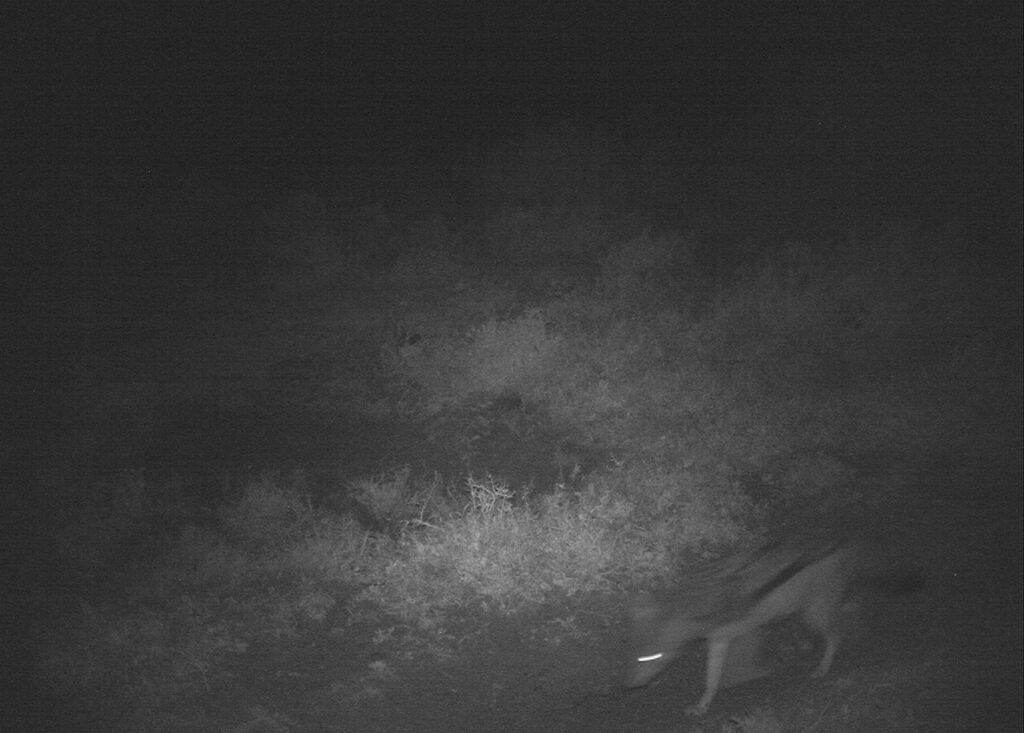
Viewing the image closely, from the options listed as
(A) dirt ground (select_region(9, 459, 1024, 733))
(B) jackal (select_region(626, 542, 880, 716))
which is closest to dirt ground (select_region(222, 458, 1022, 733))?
(A) dirt ground (select_region(9, 459, 1024, 733))

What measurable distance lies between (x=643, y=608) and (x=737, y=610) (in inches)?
26.6

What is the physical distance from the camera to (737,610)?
544 cm

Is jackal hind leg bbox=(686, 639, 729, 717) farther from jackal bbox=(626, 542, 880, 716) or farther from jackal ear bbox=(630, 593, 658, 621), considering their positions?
jackal ear bbox=(630, 593, 658, 621)

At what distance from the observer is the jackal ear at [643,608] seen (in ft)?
18.9

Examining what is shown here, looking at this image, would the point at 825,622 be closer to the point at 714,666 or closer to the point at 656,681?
the point at 714,666

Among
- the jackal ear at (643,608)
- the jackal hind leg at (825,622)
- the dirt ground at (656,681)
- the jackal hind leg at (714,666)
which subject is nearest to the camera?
the dirt ground at (656,681)

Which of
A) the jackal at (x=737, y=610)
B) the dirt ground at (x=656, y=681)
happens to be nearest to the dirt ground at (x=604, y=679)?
the dirt ground at (x=656, y=681)

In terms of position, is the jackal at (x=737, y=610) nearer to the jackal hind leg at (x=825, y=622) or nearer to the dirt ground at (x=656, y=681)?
the jackal hind leg at (x=825, y=622)

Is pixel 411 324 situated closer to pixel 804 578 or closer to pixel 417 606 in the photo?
pixel 417 606

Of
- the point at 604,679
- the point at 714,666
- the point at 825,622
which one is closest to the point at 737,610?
the point at 714,666

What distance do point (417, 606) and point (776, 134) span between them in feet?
32.9

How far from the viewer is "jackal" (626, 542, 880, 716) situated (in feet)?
17.7

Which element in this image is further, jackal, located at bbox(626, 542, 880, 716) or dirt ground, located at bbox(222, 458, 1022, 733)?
jackal, located at bbox(626, 542, 880, 716)

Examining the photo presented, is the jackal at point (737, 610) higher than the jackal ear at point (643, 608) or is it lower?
lower
